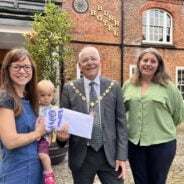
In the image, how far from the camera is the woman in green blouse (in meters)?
3.60

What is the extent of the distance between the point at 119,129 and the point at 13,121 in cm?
111

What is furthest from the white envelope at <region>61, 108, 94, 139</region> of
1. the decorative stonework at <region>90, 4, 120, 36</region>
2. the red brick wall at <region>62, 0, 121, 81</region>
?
the decorative stonework at <region>90, 4, 120, 36</region>

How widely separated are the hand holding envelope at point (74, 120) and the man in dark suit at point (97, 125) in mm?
159

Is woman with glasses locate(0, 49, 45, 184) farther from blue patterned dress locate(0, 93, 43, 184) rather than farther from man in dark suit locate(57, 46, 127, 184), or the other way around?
man in dark suit locate(57, 46, 127, 184)

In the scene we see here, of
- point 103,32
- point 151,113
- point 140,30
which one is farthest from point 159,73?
point 140,30

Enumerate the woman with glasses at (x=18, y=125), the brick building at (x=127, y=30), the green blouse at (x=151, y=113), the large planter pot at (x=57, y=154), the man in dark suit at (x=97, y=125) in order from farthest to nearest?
1. the brick building at (x=127, y=30)
2. the large planter pot at (x=57, y=154)
3. the green blouse at (x=151, y=113)
4. the man in dark suit at (x=97, y=125)
5. the woman with glasses at (x=18, y=125)

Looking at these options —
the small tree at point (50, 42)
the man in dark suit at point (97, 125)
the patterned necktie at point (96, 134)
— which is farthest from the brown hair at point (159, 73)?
the small tree at point (50, 42)

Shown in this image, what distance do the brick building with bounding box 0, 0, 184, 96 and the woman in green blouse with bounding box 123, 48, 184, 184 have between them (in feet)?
32.6

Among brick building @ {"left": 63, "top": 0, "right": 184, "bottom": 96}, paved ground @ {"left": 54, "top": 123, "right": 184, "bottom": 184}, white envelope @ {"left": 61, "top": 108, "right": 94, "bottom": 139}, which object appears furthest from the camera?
brick building @ {"left": 63, "top": 0, "right": 184, "bottom": 96}

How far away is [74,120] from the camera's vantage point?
116 inches

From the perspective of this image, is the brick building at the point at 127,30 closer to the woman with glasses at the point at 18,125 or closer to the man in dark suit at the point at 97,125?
the man in dark suit at the point at 97,125

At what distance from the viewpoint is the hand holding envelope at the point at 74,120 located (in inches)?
110

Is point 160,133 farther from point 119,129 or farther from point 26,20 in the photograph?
point 26,20

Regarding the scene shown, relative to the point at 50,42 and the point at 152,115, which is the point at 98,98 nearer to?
the point at 152,115
